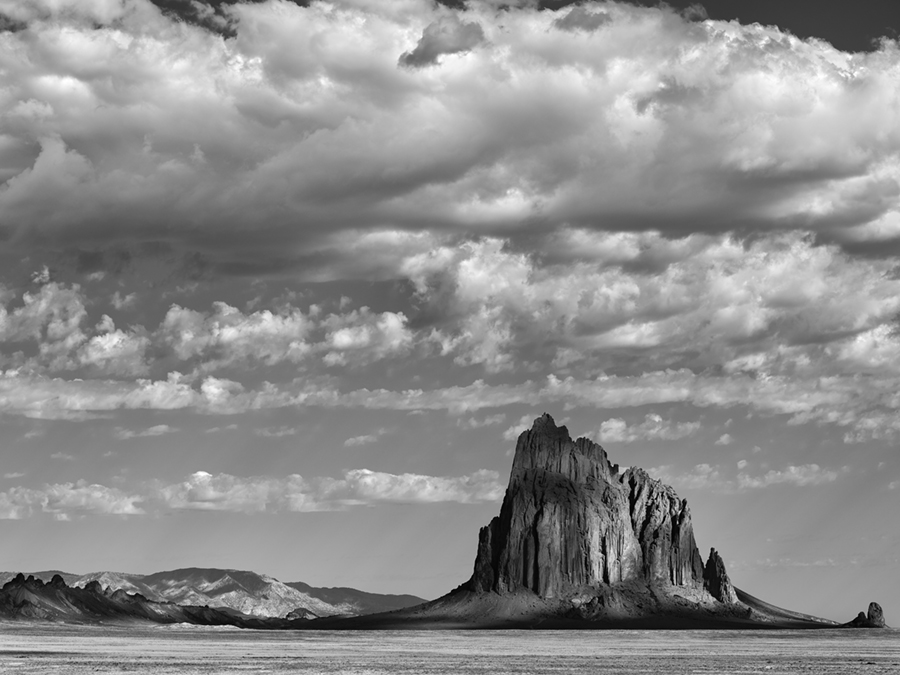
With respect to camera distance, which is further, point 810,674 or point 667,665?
point 667,665

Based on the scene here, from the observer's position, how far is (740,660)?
523 ft

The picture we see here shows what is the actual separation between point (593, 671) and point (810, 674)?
19932mm

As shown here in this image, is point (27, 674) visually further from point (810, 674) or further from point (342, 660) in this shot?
point (810, 674)

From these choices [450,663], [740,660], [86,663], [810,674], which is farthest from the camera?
[740,660]

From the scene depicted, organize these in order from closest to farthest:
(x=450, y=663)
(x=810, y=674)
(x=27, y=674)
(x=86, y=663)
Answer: (x=27, y=674) → (x=810, y=674) → (x=86, y=663) → (x=450, y=663)

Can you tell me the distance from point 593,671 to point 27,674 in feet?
168

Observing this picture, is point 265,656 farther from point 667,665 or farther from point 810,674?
point 810,674

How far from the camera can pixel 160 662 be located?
5482 inches

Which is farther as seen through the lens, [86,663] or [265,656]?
[265,656]

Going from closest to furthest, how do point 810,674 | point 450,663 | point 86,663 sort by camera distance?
point 810,674 → point 86,663 → point 450,663

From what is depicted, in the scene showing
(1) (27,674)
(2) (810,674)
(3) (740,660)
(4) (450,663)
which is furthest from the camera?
(3) (740,660)

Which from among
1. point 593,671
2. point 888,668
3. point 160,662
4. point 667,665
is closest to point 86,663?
point 160,662

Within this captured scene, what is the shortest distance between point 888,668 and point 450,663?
151ft

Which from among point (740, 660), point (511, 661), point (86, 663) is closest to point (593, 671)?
point (511, 661)
